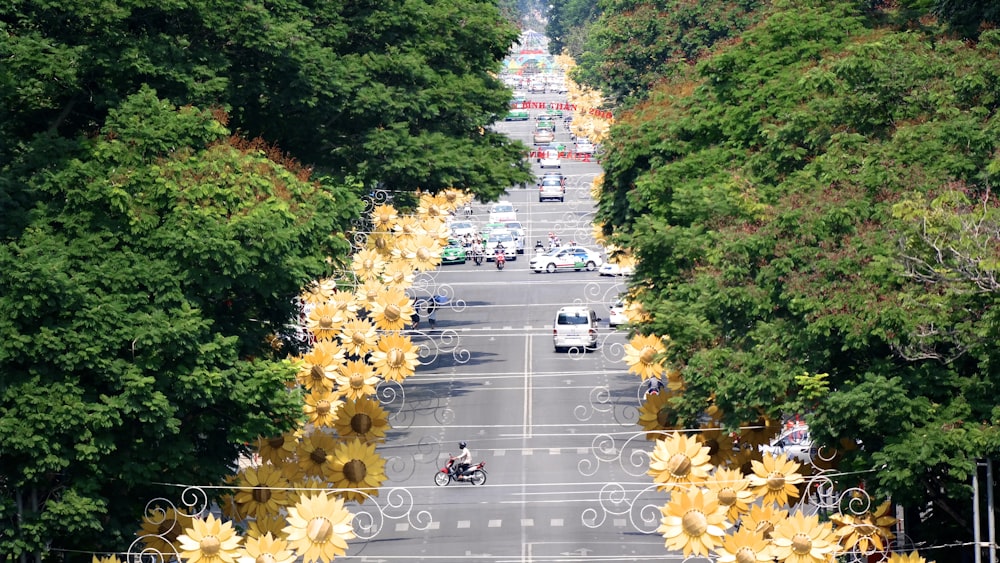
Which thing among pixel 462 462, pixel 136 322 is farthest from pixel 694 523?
pixel 462 462

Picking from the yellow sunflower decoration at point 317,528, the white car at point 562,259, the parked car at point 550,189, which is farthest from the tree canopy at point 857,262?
the parked car at point 550,189

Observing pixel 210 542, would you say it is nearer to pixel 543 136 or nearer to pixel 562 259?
pixel 562 259

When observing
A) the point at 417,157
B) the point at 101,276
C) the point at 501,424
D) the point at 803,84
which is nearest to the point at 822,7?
the point at 803,84

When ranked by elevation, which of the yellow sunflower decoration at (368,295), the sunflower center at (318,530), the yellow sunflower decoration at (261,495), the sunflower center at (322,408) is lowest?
the sunflower center at (318,530)

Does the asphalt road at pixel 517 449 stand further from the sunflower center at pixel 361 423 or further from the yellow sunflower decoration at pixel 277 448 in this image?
the yellow sunflower decoration at pixel 277 448

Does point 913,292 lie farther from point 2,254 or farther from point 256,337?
point 2,254
